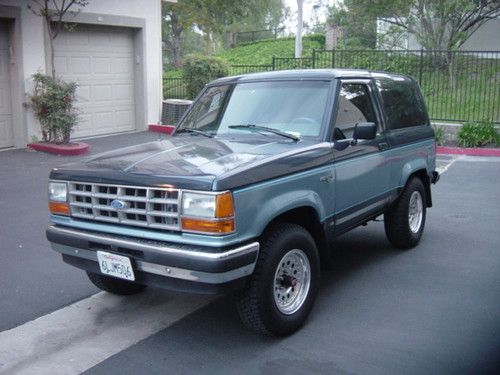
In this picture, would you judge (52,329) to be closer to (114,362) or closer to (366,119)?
(114,362)

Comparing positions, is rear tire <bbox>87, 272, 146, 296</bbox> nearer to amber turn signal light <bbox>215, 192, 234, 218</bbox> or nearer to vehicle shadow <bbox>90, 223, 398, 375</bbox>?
vehicle shadow <bbox>90, 223, 398, 375</bbox>

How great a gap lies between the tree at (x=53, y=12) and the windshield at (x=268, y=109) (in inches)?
309

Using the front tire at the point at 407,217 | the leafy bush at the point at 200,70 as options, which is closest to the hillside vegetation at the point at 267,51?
the leafy bush at the point at 200,70

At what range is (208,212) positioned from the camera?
3922 millimetres

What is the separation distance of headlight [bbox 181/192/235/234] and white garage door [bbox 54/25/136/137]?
1032 cm

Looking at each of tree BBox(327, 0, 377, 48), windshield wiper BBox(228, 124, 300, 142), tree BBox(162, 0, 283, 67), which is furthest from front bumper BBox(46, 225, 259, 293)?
tree BBox(162, 0, 283, 67)

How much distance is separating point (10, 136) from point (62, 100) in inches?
54.7

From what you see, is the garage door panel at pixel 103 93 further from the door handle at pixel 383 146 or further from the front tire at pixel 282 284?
the front tire at pixel 282 284

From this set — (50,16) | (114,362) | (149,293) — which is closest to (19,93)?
(50,16)

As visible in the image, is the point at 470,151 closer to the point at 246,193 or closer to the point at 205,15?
the point at 246,193

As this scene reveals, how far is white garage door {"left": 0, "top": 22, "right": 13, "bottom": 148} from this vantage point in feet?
40.8

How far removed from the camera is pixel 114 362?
13.7ft

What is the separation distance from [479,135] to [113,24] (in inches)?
350

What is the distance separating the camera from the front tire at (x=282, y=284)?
4.21m
